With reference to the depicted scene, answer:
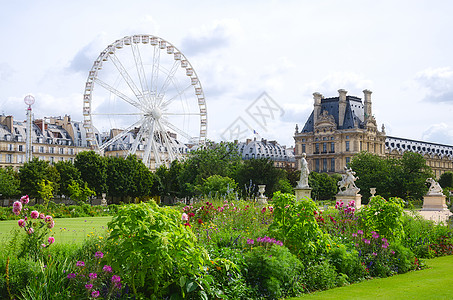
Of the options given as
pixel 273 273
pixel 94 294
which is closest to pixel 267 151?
pixel 273 273

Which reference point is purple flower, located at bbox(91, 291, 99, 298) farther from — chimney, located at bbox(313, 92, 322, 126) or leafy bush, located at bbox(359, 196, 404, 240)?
chimney, located at bbox(313, 92, 322, 126)

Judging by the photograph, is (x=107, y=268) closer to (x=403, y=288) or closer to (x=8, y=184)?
(x=403, y=288)

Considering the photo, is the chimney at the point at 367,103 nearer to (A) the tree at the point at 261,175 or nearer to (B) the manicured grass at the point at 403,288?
(A) the tree at the point at 261,175

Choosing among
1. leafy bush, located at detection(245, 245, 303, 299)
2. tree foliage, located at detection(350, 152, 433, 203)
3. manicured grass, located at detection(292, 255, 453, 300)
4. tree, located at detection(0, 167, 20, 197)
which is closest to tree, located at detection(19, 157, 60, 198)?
tree, located at detection(0, 167, 20, 197)

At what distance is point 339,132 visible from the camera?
90188 mm

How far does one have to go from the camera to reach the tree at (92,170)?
167ft

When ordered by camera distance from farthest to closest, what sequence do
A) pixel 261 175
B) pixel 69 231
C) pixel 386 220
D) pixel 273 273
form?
pixel 261 175 → pixel 69 231 → pixel 386 220 → pixel 273 273

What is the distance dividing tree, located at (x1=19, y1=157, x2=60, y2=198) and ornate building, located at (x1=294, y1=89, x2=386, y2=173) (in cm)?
5387

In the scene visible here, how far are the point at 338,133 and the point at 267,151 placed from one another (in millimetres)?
22121

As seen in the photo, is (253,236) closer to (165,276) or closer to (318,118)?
(165,276)

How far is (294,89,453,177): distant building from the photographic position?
89188 millimetres

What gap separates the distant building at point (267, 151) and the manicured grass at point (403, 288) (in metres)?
92.6

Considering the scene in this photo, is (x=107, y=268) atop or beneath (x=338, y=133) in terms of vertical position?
beneath

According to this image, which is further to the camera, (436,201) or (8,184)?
(8,184)
